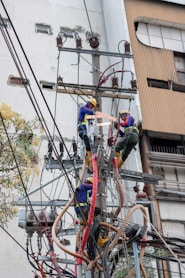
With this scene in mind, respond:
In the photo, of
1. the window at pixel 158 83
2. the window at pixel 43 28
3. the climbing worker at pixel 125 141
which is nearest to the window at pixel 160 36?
the window at pixel 158 83

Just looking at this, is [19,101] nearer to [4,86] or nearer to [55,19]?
[4,86]

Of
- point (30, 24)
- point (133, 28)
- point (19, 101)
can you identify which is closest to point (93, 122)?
point (19, 101)

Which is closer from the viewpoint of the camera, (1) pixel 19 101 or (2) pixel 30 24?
(1) pixel 19 101

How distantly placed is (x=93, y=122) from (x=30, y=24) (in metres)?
16.1

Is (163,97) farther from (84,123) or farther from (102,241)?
(102,241)

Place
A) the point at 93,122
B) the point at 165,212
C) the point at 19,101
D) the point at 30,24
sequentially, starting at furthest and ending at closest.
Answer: the point at 30,24, the point at 19,101, the point at 165,212, the point at 93,122

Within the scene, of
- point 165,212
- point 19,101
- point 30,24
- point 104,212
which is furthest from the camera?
point 30,24

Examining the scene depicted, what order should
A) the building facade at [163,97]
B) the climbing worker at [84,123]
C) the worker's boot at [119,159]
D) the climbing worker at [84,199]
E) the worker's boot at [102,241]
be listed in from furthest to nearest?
1. the building facade at [163,97]
2. the worker's boot at [119,159]
3. the climbing worker at [84,123]
4. the climbing worker at [84,199]
5. the worker's boot at [102,241]

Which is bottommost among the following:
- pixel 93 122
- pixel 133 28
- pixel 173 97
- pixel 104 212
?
pixel 104 212

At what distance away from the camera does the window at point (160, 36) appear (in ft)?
76.1

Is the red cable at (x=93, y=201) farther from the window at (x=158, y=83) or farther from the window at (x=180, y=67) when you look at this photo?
the window at (x=180, y=67)

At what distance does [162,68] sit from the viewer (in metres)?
22.5

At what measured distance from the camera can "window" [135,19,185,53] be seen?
23.2 m

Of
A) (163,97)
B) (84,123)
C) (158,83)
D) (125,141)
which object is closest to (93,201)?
(84,123)
